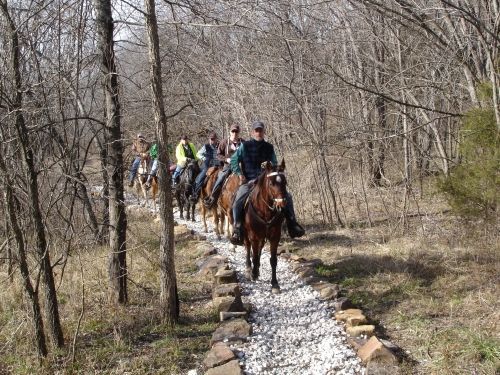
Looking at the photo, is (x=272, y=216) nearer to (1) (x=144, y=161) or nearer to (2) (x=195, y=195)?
(1) (x=144, y=161)

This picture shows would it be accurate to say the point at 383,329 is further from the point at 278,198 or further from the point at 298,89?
the point at 298,89

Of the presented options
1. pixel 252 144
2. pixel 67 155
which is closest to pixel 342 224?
pixel 252 144

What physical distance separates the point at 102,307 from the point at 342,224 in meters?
7.31

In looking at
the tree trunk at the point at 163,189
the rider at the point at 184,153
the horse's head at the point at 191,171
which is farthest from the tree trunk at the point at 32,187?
the rider at the point at 184,153

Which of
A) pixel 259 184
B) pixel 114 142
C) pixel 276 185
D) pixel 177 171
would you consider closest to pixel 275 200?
pixel 276 185

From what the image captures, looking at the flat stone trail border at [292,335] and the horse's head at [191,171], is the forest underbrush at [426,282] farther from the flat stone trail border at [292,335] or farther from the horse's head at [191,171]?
the horse's head at [191,171]

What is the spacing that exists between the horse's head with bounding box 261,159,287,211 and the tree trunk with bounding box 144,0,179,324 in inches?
70.5

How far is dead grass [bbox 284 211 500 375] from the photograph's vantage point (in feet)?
17.1

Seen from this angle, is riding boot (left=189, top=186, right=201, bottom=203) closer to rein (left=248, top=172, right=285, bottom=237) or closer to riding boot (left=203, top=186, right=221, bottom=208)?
riding boot (left=203, top=186, right=221, bottom=208)

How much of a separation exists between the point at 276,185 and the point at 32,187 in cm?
358

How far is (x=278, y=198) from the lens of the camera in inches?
298

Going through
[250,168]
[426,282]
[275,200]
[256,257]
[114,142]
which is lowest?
[426,282]

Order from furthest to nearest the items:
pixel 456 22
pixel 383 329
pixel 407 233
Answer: pixel 407 233, pixel 456 22, pixel 383 329

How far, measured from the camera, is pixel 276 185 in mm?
7656
